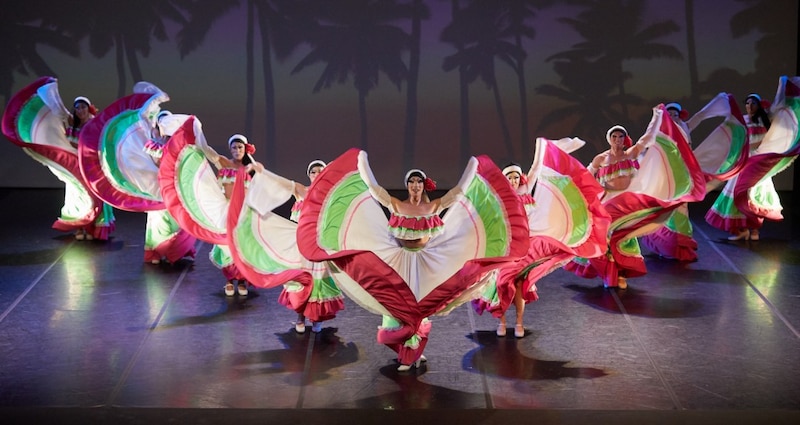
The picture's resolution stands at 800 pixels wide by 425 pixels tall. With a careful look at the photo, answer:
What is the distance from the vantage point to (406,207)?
5.57m

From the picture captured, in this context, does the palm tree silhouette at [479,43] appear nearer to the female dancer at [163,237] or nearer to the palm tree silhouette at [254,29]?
the palm tree silhouette at [254,29]

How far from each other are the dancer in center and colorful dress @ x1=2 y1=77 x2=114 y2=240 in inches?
121

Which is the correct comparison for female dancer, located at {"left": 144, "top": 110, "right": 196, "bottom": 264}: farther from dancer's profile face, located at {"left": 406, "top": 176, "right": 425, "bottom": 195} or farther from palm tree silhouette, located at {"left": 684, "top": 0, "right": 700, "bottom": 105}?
palm tree silhouette, located at {"left": 684, "top": 0, "right": 700, "bottom": 105}

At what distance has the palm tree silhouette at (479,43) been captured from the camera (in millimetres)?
9875

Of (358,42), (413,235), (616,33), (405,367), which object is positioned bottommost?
(405,367)

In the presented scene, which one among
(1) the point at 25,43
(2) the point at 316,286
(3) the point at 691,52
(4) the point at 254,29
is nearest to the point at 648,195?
(2) the point at 316,286

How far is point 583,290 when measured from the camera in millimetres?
6957

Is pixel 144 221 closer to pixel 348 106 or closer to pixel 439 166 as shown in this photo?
pixel 348 106

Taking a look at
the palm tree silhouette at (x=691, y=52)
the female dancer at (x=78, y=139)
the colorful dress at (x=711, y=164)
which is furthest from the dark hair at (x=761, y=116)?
the female dancer at (x=78, y=139)

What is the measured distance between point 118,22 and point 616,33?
4626mm

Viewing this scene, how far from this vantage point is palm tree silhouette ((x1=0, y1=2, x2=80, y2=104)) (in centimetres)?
998

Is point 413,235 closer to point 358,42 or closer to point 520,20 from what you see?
point 358,42

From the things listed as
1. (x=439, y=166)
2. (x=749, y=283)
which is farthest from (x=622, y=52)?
(x=749, y=283)

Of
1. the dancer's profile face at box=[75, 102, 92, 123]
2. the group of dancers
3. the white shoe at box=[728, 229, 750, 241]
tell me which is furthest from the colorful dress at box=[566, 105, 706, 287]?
the dancer's profile face at box=[75, 102, 92, 123]
